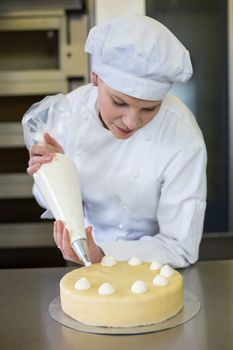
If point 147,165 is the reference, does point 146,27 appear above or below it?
above

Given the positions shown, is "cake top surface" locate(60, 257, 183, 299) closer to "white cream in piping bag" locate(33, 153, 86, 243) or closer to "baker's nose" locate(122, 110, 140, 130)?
"white cream in piping bag" locate(33, 153, 86, 243)

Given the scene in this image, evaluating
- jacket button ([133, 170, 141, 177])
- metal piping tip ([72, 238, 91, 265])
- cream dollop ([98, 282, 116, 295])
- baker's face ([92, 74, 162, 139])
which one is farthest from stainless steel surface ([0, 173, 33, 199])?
cream dollop ([98, 282, 116, 295])

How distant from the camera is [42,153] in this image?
3.36 ft

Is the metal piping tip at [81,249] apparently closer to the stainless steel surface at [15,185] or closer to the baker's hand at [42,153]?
the baker's hand at [42,153]

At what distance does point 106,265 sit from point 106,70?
36 centimetres

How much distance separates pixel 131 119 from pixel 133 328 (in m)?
0.38

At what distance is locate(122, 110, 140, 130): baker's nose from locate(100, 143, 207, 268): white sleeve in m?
0.18

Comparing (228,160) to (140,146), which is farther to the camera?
(228,160)

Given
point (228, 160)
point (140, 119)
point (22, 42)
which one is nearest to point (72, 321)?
point (140, 119)

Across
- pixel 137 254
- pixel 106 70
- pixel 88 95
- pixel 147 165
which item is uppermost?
pixel 106 70

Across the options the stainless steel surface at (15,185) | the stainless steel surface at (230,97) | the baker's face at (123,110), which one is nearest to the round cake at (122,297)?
the baker's face at (123,110)

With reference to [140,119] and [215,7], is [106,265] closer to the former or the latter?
[140,119]

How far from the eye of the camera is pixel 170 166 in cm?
114

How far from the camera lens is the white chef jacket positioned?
3.66 ft
